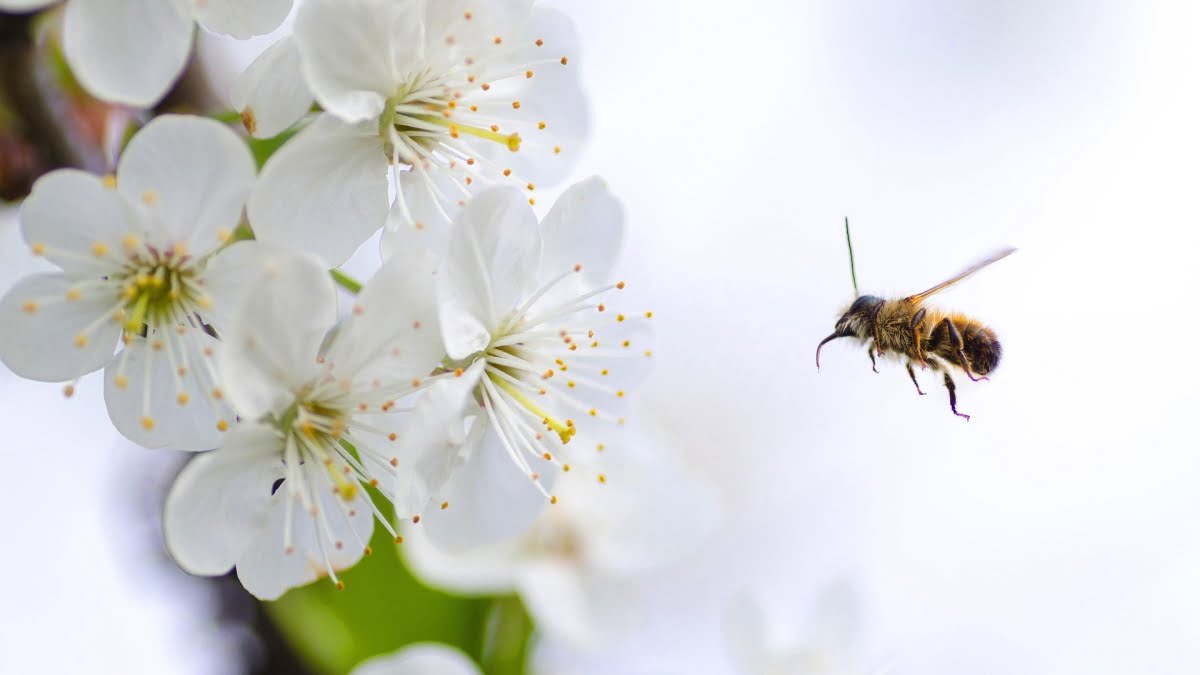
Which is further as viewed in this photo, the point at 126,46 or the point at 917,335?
the point at 917,335

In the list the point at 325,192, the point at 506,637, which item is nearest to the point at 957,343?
the point at 325,192

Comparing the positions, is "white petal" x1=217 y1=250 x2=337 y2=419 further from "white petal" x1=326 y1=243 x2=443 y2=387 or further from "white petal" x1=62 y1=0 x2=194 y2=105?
"white petal" x1=62 y1=0 x2=194 y2=105

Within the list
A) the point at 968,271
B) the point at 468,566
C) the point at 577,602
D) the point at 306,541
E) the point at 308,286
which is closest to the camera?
the point at 308,286

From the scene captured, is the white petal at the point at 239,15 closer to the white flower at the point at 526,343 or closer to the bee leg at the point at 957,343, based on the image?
the white flower at the point at 526,343

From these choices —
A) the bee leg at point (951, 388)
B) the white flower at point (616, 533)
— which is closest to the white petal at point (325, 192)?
the bee leg at point (951, 388)

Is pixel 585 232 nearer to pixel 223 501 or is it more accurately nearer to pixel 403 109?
pixel 403 109
